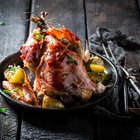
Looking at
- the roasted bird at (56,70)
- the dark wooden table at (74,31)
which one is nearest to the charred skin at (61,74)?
the roasted bird at (56,70)

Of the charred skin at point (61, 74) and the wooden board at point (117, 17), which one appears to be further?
the wooden board at point (117, 17)

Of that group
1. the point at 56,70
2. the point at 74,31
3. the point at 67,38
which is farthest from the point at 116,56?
the point at 56,70

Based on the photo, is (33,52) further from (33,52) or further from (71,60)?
(71,60)

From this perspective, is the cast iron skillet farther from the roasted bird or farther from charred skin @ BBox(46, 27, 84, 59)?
charred skin @ BBox(46, 27, 84, 59)

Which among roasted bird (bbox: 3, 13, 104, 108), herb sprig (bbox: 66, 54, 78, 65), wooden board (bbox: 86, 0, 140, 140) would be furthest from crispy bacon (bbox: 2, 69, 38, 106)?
wooden board (bbox: 86, 0, 140, 140)

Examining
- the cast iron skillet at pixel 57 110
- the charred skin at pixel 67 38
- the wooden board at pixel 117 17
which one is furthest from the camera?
the wooden board at pixel 117 17

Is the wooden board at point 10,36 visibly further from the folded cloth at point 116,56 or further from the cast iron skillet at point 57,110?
the folded cloth at point 116,56
